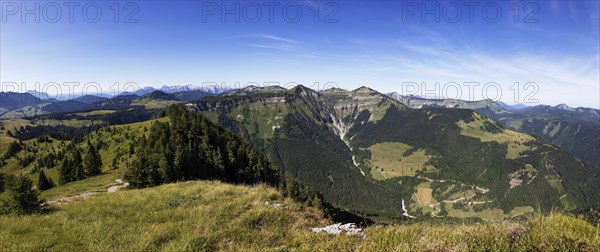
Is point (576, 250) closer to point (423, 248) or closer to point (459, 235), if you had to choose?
point (459, 235)

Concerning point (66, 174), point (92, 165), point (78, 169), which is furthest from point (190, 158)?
point (66, 174)

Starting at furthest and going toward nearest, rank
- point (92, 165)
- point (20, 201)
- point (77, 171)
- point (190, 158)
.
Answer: point (92, 165)
point (77, 171)
point (190, 158)
point (20, 201)

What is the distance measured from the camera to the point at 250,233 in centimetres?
1154

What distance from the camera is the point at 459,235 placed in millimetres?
9203

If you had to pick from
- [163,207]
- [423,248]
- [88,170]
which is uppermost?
[423,248]

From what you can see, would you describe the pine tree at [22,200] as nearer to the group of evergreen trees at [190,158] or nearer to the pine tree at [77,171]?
the group of evergreen trees at [190,158]

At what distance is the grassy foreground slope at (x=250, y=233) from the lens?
8.62 m

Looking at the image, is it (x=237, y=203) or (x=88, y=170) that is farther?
(x=88, y=170)

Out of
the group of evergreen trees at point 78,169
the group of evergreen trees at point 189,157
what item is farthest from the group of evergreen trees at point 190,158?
the group of evergreen trees at point 78,169

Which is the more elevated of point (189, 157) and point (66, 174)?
point (189, 157)

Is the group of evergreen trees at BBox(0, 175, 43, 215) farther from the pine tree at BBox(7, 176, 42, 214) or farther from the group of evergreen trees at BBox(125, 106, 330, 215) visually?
the group of evergreen trees at BBox(125, 106, 330, 215)

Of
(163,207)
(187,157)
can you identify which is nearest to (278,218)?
(163,207)

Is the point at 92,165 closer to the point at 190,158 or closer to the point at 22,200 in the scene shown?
the point at 190,158

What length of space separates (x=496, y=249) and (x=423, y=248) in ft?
5.76
